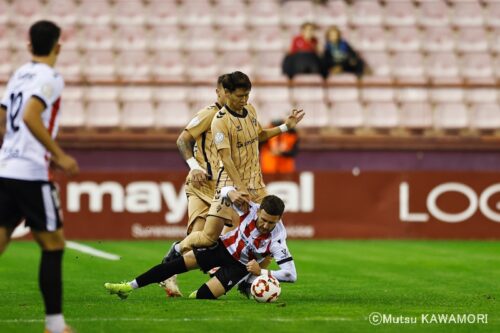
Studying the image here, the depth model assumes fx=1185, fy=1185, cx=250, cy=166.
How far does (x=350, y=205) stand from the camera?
1895 centimetres

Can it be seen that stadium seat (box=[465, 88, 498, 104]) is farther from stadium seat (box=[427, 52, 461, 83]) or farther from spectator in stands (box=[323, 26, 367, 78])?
spectator in stands (box=[323, 26, 367, 78])

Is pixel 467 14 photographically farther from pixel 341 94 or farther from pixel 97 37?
pixel 97 37

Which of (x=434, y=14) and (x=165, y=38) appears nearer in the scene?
(x=165, y=38)

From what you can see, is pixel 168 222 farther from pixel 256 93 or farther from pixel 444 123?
pixel 444 123

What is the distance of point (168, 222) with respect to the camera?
18.8 metres

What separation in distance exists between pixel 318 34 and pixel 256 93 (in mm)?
2476

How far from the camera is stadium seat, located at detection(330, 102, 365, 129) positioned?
20203 millimetres

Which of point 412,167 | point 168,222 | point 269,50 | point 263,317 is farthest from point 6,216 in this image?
point 269,50

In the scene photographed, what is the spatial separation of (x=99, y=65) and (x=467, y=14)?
7.16 m

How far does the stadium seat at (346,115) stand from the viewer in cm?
2020

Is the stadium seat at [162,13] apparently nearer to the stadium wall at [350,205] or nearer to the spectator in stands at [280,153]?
the spectator in stands at [280,153]

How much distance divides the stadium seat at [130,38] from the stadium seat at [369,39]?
3904mm

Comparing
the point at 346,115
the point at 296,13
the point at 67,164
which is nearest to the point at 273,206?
the point at 67,164

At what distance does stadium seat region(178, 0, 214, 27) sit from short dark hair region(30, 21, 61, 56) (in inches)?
584
